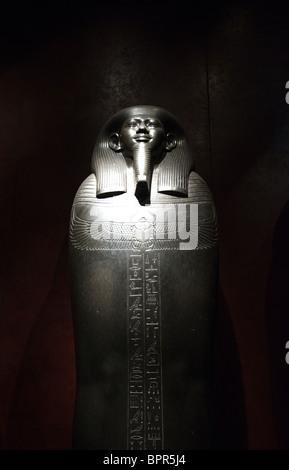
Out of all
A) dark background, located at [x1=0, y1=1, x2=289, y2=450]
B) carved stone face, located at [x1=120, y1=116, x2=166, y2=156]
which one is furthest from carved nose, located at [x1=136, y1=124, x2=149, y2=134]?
dark background, located at [x1=0, y1=1, x2=289, y2=450]

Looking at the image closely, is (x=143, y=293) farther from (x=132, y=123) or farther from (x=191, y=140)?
(x=191, y=140)

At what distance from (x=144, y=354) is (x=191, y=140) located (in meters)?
1.45

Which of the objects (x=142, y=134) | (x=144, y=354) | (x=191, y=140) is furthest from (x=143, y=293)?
(x=191, y=140)

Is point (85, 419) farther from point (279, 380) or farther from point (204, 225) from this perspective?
point (279, 380)

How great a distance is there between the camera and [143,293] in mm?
2109

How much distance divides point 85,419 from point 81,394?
105 millimetres

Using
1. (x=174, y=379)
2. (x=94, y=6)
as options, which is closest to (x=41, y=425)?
(x=174, y=379)

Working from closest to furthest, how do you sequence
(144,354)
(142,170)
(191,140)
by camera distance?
1. (144,354)
2. (142,170)
3. (191,140)

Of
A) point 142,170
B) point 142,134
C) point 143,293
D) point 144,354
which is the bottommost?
point 144,354

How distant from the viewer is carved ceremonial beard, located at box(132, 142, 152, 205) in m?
2.21

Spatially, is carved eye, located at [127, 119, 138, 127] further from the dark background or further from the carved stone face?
the dark background

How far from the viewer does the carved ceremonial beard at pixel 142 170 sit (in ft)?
7.25

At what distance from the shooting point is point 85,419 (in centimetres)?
200

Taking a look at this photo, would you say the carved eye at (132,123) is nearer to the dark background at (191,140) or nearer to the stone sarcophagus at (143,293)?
the stone sarcophagus at (143,293)
